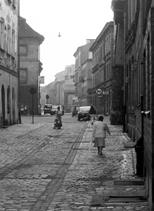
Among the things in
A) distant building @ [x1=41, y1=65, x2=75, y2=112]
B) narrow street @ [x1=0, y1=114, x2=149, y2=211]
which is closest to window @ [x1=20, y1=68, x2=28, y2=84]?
distant building @ [x1=41, y1=65, x2=75, y2=112]

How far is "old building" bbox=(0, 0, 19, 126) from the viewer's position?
35362 mm

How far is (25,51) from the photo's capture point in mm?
74875

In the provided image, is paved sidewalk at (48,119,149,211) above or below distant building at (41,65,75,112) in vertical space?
below

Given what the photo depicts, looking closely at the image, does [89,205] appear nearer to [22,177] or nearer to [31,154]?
[22,177]

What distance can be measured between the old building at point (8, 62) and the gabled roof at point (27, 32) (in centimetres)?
3248

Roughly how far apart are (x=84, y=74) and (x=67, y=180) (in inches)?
4063

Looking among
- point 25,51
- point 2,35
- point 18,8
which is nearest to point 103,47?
point 25,51

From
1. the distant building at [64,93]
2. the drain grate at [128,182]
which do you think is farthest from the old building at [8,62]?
the distant building at [64,93]

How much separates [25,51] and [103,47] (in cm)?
1103

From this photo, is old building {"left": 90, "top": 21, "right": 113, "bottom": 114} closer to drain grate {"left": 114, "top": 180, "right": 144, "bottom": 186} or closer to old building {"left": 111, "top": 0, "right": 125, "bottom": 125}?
old building {"left": 111, "top": 0, "right": 125, "bottom": 125}

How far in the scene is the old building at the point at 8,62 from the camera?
3536cm

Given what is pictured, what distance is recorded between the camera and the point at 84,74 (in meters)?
115

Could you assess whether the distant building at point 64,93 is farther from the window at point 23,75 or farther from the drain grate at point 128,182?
the drain grate at point 128,182

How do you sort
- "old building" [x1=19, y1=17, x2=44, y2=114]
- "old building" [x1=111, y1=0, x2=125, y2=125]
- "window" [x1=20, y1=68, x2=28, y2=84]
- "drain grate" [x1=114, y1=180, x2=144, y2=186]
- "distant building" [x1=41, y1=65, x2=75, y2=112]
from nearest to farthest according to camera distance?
"drain grate" [x1=114, y1=180, x2=144, y2=186], "old building" [x1=111, y1=0, x2=125, y2=125], "old building" [x1=19, y1=17, x2=44, y2=114], "window" [x1=20, y1=68, x2=28, y2=84], "distant building" [x1=41, y1=65, x2=75, y2=112]
